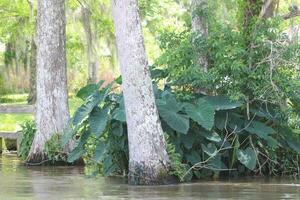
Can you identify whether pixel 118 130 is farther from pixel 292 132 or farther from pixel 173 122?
pixel 292 132

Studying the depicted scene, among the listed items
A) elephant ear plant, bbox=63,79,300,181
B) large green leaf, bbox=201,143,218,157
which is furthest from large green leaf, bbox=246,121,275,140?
large green leaf, bbox=201,143,218,157

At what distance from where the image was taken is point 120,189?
40.8 ft

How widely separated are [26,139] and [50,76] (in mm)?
1883

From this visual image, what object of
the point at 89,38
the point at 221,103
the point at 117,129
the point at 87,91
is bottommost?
the point at 117,129

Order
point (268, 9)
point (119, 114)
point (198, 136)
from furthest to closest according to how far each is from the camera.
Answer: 1. point (268, 9)
2. point (198, 136)
3. point (119, 114)

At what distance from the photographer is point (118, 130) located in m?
13.8

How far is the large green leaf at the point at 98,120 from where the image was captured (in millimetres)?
13648

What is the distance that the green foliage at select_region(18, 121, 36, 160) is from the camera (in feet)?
61.1

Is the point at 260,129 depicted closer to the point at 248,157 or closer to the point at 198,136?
the point at 248,157

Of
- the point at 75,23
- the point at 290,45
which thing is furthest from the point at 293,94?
the point at 75,23

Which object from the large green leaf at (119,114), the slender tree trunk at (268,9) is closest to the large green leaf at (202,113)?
the large green leaf at (119,114)

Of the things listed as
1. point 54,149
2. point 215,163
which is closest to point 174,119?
point 215,163

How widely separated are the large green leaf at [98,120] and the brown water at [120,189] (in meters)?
0.96

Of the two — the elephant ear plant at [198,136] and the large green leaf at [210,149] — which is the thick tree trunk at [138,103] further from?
the large green leaf at [210,149]
